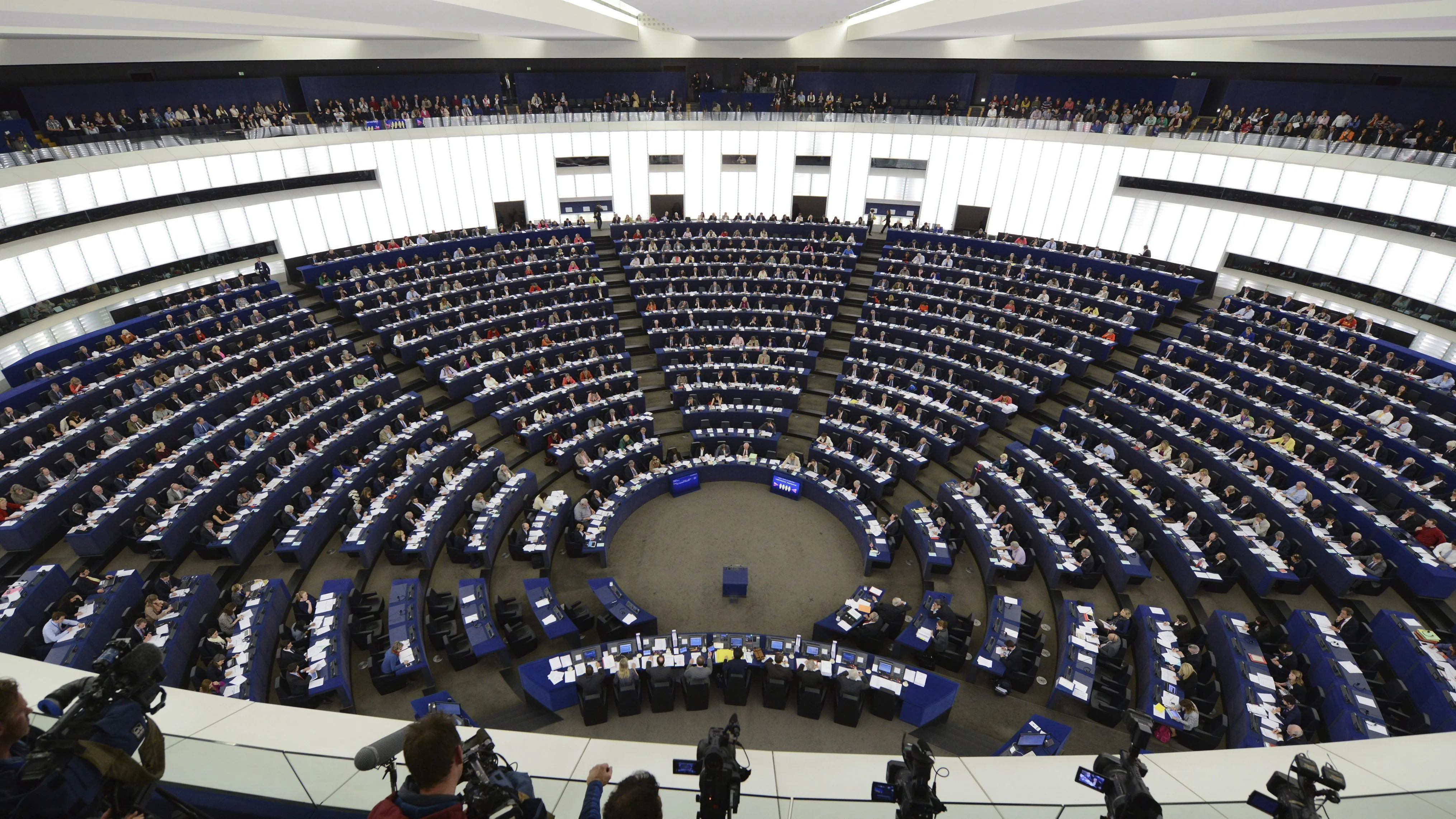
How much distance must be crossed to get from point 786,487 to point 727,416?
11.2ft

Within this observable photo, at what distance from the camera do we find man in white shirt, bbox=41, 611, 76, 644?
34.5 feet

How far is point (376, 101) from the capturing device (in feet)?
97.3

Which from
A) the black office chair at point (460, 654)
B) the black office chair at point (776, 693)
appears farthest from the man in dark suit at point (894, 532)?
the black office chair at point (460, 654)

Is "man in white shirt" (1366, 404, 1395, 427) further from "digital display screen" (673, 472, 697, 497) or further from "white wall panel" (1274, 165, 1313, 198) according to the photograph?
"digital display screen" (673, 472, 697, 497)

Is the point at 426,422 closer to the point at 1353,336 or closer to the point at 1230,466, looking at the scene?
the point at 1230,466

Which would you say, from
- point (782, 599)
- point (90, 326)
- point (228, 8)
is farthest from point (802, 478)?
point (90, 326)

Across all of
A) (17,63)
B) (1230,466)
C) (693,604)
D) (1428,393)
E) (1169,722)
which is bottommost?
(693,604)

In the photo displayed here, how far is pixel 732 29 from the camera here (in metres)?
23.0

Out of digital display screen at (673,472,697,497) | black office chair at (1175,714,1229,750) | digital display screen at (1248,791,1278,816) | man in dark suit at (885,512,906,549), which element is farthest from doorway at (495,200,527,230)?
digital display screen at (1248,791,1278,816)

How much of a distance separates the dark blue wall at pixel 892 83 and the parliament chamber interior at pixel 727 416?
0.38 m

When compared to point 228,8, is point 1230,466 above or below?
below

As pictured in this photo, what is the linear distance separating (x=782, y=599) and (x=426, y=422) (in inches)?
421

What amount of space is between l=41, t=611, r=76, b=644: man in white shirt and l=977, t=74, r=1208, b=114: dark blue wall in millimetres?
36701

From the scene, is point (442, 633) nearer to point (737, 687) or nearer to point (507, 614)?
point (507, 614)
